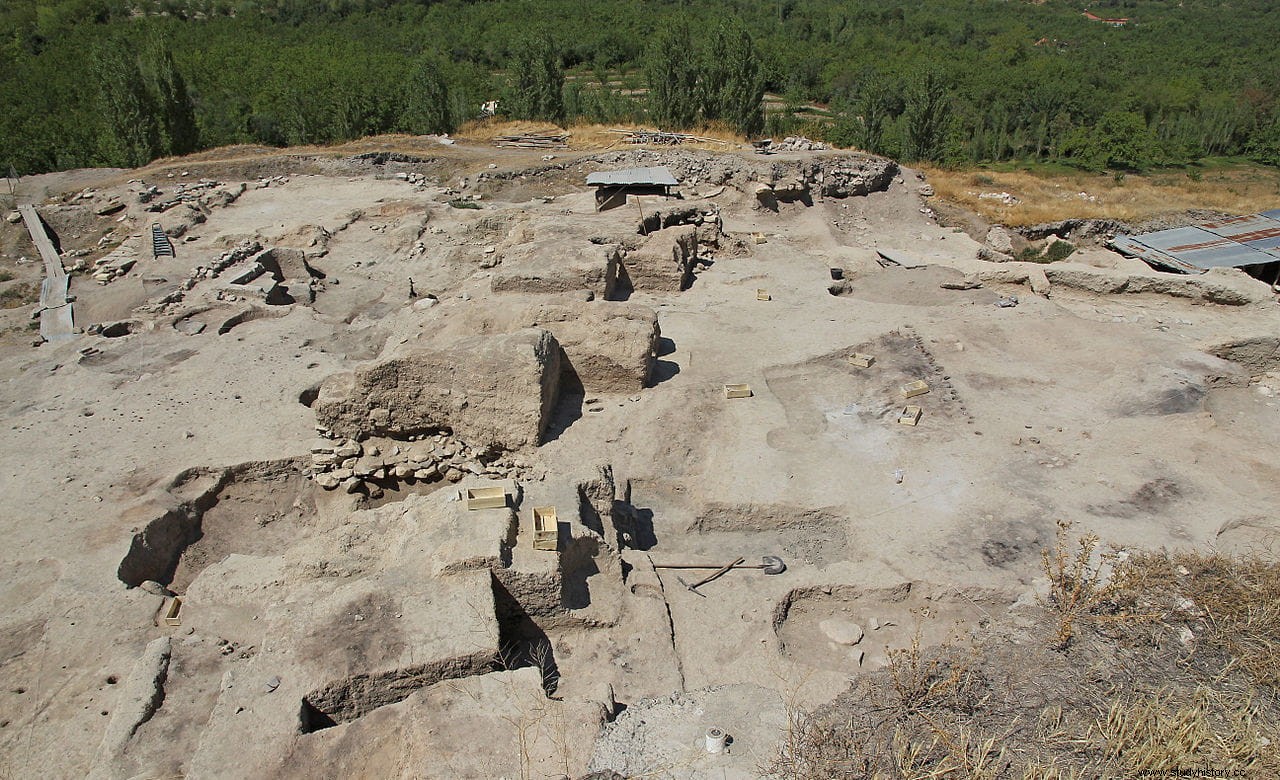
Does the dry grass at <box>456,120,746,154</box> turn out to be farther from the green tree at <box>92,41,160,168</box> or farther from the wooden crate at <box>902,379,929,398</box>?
the wooden crate at <box>902,379,929,398</box>

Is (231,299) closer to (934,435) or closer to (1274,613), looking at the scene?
(934,435)

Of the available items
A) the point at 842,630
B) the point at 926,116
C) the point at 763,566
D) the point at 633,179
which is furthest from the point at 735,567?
the point at 926,116

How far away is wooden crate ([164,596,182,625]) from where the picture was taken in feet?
20.0

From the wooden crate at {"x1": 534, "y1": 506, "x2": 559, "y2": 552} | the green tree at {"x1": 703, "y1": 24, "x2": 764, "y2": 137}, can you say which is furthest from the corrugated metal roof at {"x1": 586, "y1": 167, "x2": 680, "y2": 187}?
the wooden crate at {"x1": 534, "y1": 506, "x2": 559, "y2": 552}

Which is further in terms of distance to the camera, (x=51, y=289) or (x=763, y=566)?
(x=51, y=289)

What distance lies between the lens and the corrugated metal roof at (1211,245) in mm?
15578

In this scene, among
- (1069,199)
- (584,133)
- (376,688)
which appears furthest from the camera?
(584,133)

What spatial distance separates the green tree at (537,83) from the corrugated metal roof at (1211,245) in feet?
64.3

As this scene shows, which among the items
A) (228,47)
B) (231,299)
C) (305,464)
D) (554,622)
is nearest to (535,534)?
(554,622)

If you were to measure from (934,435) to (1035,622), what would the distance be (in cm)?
334

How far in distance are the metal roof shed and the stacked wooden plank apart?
7.68 metres

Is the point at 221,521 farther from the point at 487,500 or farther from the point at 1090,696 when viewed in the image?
the point at 1090,696

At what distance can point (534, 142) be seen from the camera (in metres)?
23.8

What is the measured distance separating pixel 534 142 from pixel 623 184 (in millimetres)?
9167
